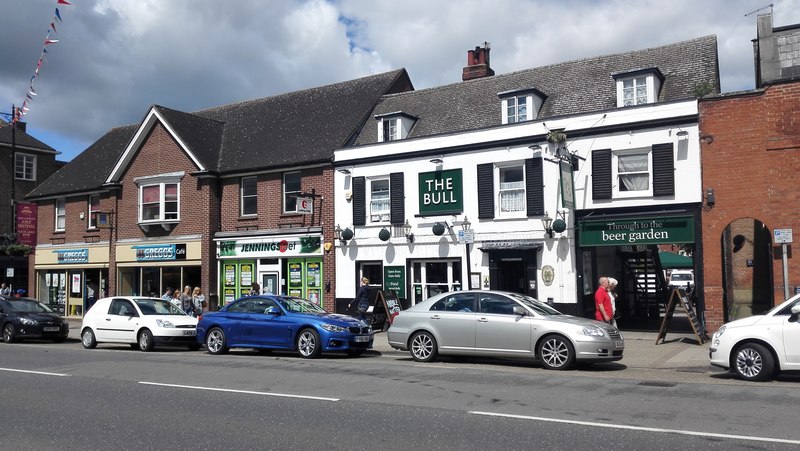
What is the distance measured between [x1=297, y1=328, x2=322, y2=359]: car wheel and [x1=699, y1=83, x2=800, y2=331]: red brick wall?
379 inches

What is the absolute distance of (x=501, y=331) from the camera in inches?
510

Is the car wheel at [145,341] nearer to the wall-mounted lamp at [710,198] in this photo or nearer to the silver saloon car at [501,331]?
the silver saloon car at [501,331]

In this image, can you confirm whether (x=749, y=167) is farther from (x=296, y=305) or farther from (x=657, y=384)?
(x=296, y=305)

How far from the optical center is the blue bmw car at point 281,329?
14.9 meters

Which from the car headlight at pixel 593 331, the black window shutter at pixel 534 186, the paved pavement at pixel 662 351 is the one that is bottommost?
the paved pavement at pixel 662 351

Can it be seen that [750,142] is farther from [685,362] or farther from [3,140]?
[3,140]

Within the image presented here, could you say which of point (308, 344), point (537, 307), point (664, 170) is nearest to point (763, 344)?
point (537, 307)

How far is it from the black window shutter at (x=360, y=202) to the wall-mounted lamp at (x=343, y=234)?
1.42 feet

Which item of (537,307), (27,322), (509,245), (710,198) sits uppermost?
(710,198)

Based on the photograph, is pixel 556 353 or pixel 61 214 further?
pixel 61 214

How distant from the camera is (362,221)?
73.9 feet

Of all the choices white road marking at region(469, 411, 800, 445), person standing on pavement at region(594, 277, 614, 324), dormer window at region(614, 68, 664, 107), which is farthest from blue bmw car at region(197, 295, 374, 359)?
dormer window at region(614, 68, 664, 107)

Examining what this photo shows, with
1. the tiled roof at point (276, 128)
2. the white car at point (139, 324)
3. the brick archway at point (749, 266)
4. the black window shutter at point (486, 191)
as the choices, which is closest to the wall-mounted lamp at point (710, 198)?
the brick archway at point (749, 266)

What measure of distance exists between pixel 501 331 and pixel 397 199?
9611 mm
